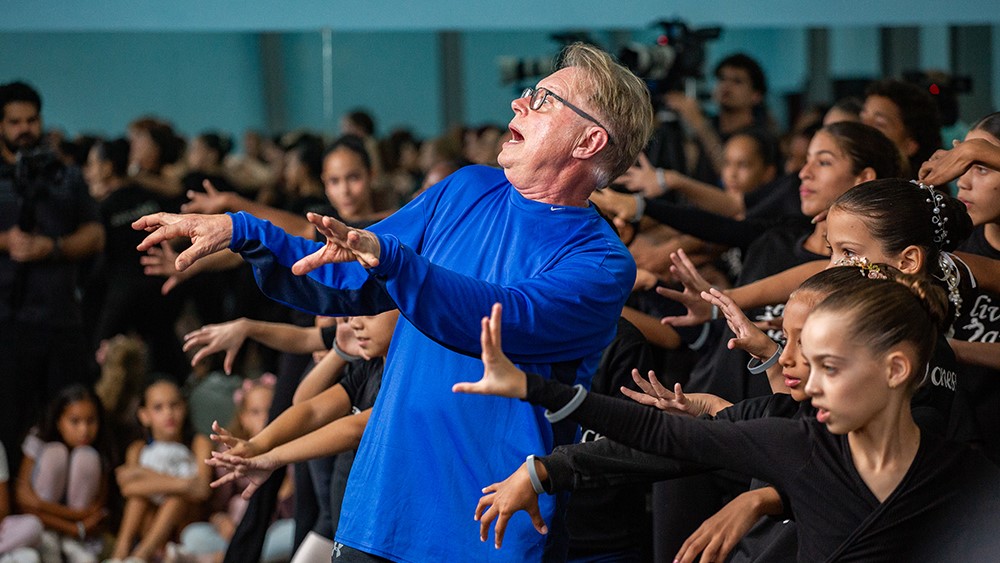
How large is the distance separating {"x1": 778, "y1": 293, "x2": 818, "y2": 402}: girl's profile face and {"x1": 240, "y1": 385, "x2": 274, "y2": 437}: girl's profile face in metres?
2.53

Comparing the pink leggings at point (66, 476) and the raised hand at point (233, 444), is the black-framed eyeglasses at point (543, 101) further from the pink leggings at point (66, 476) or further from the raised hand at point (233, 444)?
the pink leggings at point (66, 476)

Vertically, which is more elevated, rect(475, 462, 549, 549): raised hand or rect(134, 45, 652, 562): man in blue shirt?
rect(134, 45, 652, 562): man in blue shirt

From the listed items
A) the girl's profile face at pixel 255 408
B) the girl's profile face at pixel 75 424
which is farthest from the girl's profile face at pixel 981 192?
the girl's profile face at pixel 75 424

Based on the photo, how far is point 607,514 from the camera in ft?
8.25

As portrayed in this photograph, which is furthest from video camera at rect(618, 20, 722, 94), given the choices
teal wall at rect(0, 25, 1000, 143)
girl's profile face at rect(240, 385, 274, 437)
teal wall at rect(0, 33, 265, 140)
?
Answer: girl's profile face at rect(240, 385, 274, 437)

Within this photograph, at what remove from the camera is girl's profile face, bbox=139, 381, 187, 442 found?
164 inches

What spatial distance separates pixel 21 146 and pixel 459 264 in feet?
8.69

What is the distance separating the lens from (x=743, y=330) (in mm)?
2086

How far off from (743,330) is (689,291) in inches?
18.8

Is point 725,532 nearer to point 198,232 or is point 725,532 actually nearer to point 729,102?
point 198,232

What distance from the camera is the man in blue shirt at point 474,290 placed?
1.73 metres

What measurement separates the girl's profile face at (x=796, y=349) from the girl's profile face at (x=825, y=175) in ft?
3.45

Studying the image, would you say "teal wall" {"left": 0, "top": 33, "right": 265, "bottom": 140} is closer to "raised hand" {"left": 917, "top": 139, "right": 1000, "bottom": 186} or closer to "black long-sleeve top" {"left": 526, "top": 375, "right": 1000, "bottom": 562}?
"raised hand" {"left": 917, "top": 139, "right": 1000, "bottom": 186}

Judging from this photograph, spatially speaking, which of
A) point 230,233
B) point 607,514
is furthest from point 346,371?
point 230,233
